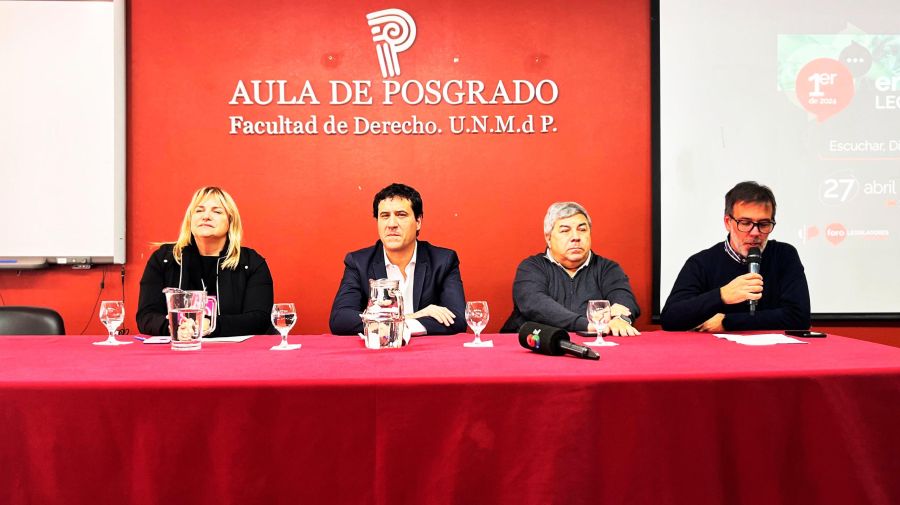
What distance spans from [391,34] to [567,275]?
1.65 meters

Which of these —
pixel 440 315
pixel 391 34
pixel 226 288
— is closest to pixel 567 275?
pixel 440 315

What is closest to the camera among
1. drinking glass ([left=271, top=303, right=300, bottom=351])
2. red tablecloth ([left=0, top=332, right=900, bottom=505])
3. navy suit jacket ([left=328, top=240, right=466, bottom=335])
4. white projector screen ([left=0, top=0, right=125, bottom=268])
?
red tablecloth ([left=0, top=332, right=900, bottom=505])

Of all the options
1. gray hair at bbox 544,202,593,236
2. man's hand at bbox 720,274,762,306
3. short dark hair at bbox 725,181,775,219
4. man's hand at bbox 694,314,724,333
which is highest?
short dark hair at bbox 725,181,775,219

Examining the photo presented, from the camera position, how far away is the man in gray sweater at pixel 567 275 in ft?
9.93

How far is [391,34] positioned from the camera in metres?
3.69

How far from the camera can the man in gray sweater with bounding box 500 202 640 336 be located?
3025 mm

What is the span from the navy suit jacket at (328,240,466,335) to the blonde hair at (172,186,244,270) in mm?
489

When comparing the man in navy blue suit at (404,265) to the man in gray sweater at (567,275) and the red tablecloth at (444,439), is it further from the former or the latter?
the red tablecloth at (444,439)

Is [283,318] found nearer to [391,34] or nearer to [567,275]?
[567,275]

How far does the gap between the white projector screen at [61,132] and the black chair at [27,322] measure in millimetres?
883

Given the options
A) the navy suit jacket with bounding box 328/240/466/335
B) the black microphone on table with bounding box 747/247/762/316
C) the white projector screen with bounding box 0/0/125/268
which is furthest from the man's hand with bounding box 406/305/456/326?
the white projector screen with bounding box 0/0/125/268

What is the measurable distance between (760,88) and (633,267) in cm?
119

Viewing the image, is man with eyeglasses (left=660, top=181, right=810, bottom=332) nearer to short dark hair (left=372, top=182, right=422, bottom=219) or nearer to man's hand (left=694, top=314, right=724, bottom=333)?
man's hand (left=694, top=314, right=724, bottom=333)

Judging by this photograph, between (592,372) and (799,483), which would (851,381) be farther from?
(592,372)
